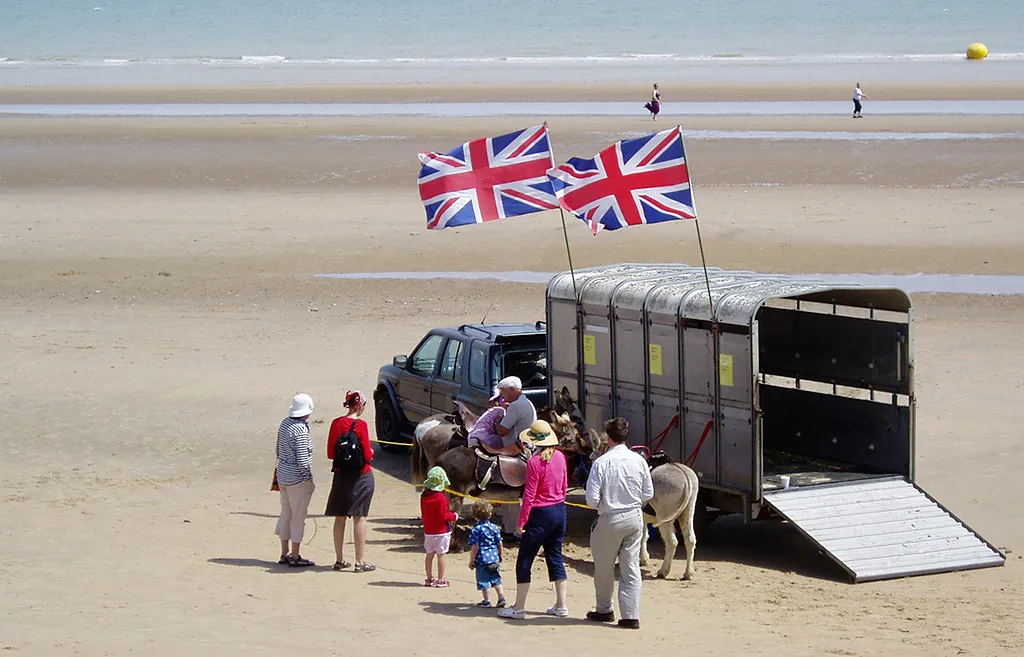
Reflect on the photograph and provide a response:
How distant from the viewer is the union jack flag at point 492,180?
47.9 ft

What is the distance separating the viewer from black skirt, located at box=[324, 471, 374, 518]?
1215 cm

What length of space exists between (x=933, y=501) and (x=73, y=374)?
12415 mm

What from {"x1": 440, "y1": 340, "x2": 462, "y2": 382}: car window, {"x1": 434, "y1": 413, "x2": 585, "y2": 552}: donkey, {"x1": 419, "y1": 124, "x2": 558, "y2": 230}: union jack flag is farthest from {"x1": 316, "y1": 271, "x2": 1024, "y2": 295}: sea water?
{"x1": 434, "y1": 413, "x2": 585, "y2": 552}: donkey

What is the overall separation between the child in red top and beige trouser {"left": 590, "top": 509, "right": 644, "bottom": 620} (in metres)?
1.52

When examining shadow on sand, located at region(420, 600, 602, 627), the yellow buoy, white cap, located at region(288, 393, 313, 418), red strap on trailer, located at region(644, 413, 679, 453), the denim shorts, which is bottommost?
shadow on sand, located at region(420, 600, 602, 627)

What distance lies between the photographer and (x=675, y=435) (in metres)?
13.6

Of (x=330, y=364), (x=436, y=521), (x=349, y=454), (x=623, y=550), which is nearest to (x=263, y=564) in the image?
(x=349, y=454)

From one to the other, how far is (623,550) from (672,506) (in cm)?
155

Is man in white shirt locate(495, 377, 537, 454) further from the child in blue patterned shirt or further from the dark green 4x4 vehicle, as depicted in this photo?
the dark green 4x4 vehicle

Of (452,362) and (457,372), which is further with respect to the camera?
(452,362)

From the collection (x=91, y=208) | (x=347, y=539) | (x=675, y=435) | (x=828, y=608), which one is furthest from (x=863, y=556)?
(x=91, y=208)

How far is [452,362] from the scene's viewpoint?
53.6 feet

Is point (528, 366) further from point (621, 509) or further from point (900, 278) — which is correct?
point (900, 278)

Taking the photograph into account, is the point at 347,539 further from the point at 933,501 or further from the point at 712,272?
the point at 933,501
